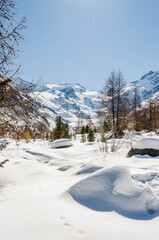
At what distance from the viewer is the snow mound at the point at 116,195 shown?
217 centimetres

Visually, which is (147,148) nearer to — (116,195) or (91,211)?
(116,195)

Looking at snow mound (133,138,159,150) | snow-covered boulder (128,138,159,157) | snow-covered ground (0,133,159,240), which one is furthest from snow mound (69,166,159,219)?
snow mound (133,138,159,150)

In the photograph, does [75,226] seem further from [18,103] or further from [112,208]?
[18,103]

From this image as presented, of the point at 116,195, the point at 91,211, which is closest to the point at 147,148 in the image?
the point at 116,195

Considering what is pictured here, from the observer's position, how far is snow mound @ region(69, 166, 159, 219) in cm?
217

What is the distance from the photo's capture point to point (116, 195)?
93.3 inches

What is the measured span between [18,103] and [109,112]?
49.3 feet

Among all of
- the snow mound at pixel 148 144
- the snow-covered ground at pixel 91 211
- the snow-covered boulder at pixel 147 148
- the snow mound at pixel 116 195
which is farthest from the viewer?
the snow mound at pixel 148 144

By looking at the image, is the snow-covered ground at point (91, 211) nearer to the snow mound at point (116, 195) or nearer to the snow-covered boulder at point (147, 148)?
the snow mound at point (116, 195)

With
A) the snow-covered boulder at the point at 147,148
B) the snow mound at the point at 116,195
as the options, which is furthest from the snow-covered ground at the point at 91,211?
the snow-covered boulder at the point at 147,148

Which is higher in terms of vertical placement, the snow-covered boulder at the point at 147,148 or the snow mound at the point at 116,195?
the snow-covered boulder at the point at 147,148

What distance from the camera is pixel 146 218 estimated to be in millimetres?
2021

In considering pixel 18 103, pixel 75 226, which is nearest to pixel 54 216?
pixel 75 226

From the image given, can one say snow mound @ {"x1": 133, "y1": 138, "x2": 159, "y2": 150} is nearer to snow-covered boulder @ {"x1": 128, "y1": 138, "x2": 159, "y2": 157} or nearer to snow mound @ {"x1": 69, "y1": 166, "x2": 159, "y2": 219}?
snow-covered boulder @ {"x1": 128, "y1": 138, "x2": 159, "y2": 157}
